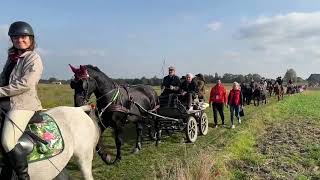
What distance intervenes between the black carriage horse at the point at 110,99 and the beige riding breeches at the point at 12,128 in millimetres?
4231

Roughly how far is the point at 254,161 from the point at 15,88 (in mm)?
6894

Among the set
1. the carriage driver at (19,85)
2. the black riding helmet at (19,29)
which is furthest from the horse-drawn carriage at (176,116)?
the black riding helmet at (19,29)

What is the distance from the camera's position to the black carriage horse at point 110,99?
1042 centimetres

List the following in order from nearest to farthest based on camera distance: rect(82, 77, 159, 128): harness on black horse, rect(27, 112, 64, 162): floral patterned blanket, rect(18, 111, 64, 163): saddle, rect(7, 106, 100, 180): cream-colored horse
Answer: rect(18, 111, 64, 163): saddle
rect(27, 112, 64, 162): floral patterned blanket
rect(7, 106, 100, 180): cream-colored horse
rect(82, 77, 159, 128): harness on black horse

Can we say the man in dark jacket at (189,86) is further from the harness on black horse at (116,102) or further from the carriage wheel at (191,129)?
the harness on black horse at (116,102)

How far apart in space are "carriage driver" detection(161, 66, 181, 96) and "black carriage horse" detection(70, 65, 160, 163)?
2.04 metres

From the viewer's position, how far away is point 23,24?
5734 millimetres

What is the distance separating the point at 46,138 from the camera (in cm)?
634

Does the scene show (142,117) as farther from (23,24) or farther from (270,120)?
(270,120)

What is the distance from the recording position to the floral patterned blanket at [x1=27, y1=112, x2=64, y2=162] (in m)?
6.21

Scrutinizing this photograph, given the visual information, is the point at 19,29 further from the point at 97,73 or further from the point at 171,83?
the point at 171,83

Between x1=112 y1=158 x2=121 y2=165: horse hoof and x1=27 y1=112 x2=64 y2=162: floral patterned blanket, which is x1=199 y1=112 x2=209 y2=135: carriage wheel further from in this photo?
x1=27 y1=112 x2=64 y2=162: floral patterned blanket

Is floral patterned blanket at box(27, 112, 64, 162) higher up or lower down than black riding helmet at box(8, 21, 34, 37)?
lower down

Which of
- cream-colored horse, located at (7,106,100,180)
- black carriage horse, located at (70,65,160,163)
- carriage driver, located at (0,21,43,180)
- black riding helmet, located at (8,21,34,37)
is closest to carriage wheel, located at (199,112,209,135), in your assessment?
black carriage horse, located at (70,65,160,163)
